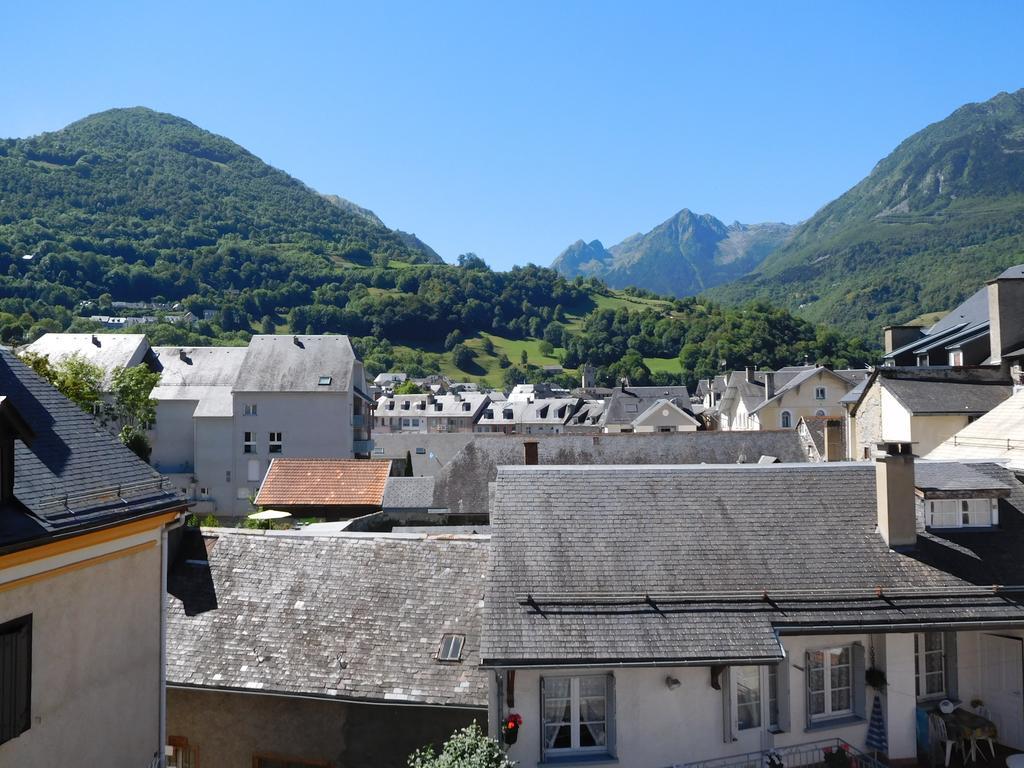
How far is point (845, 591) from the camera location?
40.0ft

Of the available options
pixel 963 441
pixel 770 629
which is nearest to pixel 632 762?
pixel 770 629

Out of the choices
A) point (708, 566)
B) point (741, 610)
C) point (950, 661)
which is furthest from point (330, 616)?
point (950, 661)

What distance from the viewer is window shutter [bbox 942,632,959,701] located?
42.1 feet

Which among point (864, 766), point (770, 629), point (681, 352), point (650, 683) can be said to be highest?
point (681, 352)

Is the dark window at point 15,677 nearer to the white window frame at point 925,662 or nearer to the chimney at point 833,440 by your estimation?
the white window frame at point 925,662

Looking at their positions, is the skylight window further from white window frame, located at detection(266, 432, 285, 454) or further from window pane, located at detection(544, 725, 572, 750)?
white window frame, located at detection(266, 432, 285, 454)

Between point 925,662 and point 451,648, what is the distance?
753 cm

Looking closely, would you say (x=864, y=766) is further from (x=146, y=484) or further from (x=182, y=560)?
(x=182, y=560)

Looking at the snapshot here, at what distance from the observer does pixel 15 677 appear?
782cm

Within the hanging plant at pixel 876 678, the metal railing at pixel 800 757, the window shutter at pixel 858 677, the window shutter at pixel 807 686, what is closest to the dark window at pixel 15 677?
the metal railing at pixel 800 757

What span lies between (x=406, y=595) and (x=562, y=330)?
183 m

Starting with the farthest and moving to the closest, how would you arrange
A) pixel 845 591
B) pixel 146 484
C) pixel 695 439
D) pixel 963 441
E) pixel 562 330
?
pixel 562 330
pixel 695 439
pixel 963 441
pixel 845 591
pixel 146 484

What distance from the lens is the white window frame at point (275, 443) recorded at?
51.2 metres

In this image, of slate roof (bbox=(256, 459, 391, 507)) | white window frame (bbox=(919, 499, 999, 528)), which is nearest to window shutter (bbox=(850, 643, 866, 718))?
white window frame (bbox=(919, 499, 999, 528))
